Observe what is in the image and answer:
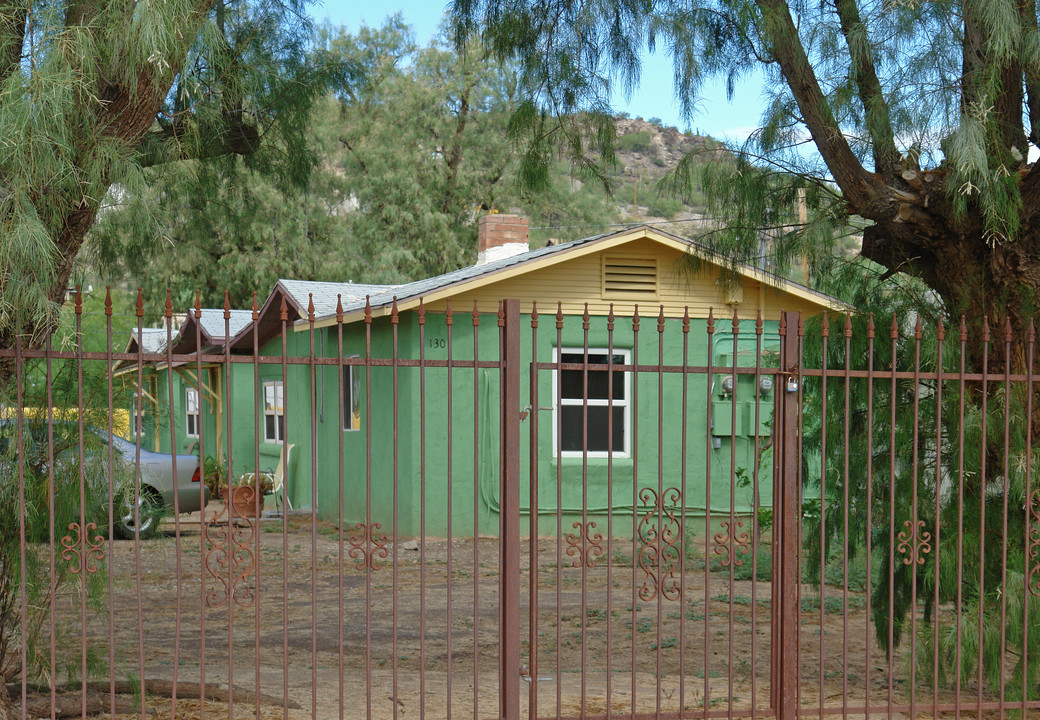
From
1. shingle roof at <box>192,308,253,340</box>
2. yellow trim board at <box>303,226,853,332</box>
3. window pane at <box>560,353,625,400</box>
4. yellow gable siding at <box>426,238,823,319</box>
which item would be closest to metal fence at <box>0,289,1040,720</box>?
window pane at <box>560,353,625,400</box>

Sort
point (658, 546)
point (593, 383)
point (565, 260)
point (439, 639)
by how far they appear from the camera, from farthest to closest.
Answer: point (593, 383)
point (565, 260)
point (439, 639)
point (658, 546)

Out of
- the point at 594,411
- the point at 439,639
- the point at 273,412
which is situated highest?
the point at 594,411

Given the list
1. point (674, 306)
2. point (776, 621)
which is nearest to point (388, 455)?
point (674, 306)

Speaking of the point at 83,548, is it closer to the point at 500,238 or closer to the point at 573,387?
the point at 573,387

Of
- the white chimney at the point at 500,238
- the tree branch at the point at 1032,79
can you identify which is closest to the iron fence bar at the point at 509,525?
the tree branch at the point at 1032,79

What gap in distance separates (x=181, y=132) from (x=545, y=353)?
25.8ft

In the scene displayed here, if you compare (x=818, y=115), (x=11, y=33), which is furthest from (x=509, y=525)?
(x=11, y=33)

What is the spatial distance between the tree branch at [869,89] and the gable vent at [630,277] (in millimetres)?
7240

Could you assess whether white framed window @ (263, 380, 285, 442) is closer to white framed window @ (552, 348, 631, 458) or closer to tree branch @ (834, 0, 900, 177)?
white framed window @ (552, 348, 631, 458)

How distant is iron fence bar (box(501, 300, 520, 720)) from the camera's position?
4930mm

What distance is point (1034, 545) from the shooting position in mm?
5754

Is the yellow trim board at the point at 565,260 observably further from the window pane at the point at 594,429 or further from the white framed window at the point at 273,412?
the white framed window at the point at 273,412

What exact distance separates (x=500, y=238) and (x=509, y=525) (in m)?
11.5

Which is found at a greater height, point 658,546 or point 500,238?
point 500,238
